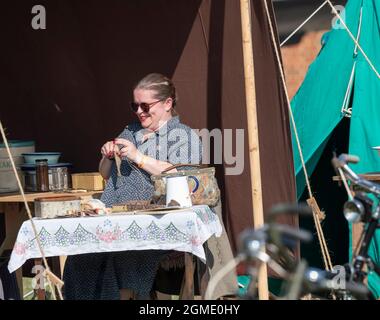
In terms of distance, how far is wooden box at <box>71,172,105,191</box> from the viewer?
185 inches

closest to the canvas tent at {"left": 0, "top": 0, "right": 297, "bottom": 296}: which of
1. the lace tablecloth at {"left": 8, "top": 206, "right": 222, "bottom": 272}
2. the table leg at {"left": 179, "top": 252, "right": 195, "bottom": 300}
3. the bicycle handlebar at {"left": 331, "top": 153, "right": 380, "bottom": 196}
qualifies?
the table leg at {"left": 179, "top": 252, "right": 195, "bottom": 300}

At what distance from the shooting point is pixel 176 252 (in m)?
3.99

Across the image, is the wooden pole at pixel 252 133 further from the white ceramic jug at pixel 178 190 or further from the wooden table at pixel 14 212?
the wooden table at pixel 14 212

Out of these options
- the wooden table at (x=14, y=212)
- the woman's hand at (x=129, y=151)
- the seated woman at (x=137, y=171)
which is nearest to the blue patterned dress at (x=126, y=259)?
the seated woman at (x=137, y=171)

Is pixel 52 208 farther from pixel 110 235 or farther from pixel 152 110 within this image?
pixel 152 110

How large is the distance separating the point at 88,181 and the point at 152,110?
73 cm

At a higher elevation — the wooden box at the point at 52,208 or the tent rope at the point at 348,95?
the tent rope at the point at 348,95

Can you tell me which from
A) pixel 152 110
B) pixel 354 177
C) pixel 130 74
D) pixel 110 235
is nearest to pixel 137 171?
pixel 152 110

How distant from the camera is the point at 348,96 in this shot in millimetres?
5219

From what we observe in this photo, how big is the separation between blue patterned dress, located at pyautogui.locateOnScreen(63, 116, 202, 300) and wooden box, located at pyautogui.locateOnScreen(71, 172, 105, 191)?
55 cm

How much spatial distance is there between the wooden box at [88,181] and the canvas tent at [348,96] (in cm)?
130

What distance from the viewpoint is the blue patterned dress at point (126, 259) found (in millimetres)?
3879
